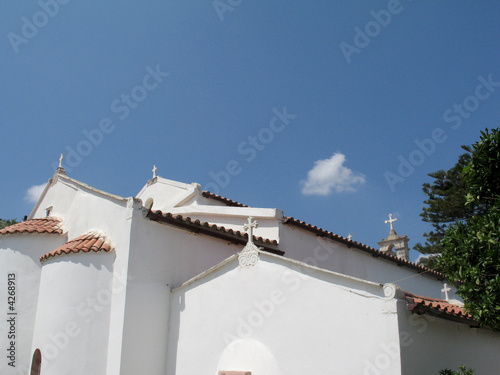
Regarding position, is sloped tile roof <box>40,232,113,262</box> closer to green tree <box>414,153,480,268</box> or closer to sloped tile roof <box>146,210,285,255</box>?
sloped tile roof <box>146,210,285,255</box>

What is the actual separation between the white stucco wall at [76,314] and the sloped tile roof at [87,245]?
0.13 metres

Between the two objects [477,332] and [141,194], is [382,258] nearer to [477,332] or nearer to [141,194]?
[477,332]

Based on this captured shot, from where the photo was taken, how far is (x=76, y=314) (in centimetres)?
974

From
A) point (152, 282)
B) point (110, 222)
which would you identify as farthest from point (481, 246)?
point (110, 222)

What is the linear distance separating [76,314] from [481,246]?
27.5 ft

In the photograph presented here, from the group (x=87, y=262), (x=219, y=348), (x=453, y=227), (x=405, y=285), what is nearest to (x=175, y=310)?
(x=219, y=348)

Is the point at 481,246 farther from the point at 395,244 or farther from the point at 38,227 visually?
the point at 395,244

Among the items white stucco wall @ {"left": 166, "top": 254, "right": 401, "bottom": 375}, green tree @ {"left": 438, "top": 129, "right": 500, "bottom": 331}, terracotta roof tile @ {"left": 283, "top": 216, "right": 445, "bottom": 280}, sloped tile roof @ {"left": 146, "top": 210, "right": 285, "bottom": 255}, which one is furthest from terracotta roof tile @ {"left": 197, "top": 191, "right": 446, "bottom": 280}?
green tree @ {"left": 438, "top": 129, "right": 500, "bottom": 331}

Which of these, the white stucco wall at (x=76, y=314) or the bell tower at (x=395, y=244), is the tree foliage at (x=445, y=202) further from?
the white stucco wall at (x=76, y=314)

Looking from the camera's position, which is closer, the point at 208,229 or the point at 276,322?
the point at 276,322

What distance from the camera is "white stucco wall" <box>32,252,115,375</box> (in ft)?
30.8

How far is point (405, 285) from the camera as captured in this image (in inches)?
672

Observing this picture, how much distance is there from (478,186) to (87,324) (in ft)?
28.1

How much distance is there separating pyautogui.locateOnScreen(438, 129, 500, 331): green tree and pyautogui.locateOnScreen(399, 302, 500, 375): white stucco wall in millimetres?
674
